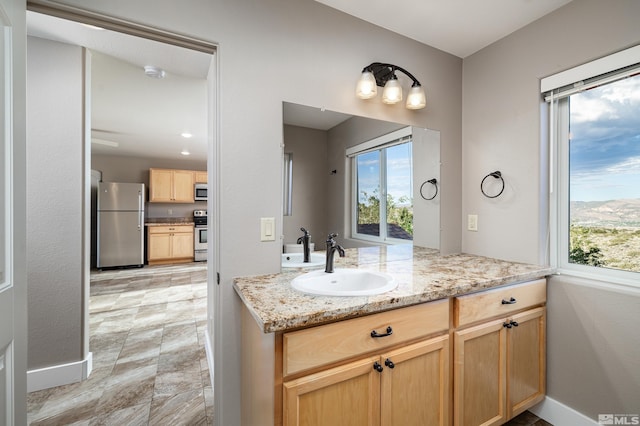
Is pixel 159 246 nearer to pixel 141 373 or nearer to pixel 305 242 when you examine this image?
pixel 141 373

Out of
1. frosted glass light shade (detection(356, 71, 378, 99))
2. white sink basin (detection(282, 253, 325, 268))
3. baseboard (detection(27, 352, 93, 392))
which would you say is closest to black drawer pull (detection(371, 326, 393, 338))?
white sink basin (detection(282, 253, 325, 268))

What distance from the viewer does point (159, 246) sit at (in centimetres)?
603

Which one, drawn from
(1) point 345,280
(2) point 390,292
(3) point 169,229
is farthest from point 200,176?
(2) point 390,292

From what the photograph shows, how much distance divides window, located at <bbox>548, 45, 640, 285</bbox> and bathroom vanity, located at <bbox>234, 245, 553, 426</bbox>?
27cm

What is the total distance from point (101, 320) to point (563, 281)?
415 cm

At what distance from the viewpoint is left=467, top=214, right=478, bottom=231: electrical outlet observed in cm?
204

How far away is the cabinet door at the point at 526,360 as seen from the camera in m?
1.46

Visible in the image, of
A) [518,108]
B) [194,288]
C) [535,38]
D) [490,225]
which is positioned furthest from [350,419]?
[194,288]

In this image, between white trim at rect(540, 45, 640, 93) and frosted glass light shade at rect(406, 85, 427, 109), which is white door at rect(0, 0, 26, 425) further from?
white trim at rect(540, 45, 640, 93)

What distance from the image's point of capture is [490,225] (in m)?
1.95

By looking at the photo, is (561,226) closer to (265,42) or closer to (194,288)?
(265,42)

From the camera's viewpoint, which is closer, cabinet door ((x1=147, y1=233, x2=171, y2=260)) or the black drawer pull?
the black drawer pull

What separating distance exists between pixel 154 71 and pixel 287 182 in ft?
5.19

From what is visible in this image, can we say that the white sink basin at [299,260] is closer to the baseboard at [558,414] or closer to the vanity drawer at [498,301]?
the vanity drawer at [498,301]
